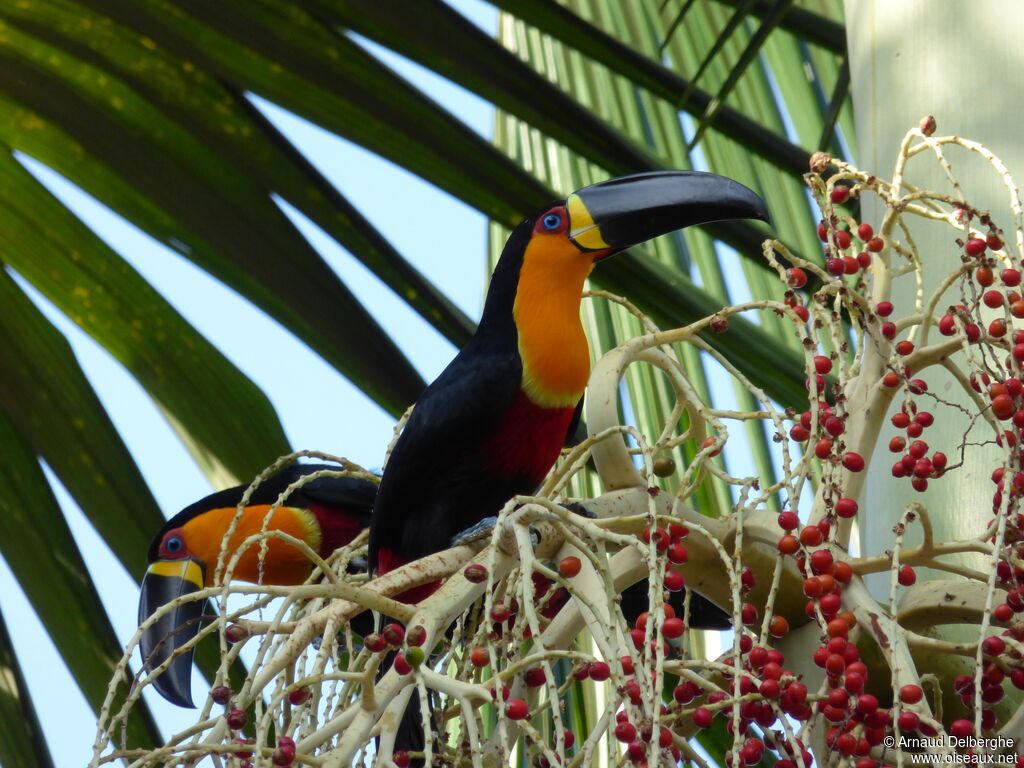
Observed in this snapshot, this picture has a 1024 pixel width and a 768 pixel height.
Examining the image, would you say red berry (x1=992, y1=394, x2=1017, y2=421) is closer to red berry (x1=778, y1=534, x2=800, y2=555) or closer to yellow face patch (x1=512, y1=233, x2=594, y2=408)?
red berry (x1=778, y1=534, x2=800, y2=555)

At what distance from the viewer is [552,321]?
152 centimetres

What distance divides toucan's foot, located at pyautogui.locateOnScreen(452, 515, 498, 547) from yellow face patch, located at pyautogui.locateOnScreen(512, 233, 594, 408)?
182 millimetres

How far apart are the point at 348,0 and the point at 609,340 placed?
25.4 inches

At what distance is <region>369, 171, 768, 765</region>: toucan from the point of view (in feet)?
4.87

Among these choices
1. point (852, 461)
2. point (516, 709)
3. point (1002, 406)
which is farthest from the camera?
point (852, 461)

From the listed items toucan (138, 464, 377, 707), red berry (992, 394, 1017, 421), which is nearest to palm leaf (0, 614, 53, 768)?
toucan (138, 464, 377, 707)

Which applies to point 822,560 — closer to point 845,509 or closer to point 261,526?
point 845,509

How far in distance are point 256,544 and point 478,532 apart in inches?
36.7

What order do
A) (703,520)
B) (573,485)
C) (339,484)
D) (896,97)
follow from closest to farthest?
(703,520) → (896,97) → (573,485) → (339,484)

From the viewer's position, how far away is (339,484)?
2096 mm

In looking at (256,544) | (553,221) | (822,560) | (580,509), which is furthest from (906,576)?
(256,544)

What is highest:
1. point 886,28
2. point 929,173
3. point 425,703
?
point 886,28

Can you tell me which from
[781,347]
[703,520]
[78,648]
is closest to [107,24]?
[78,648]

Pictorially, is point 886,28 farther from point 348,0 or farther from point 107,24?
point 107,24
